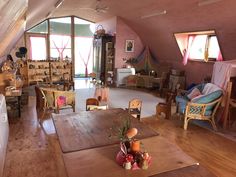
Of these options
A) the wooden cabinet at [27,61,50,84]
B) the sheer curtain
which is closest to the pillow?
the sheer curtain

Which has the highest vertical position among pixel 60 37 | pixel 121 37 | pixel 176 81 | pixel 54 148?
pixel 60 37

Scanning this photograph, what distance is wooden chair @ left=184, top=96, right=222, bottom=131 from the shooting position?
4.33m

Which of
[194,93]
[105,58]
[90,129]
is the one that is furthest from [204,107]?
[105,58]

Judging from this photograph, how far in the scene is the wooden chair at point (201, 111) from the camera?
170 inches

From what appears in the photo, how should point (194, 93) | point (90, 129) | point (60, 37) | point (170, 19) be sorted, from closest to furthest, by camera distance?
point (90, 129) → point (194, 93) → point (170, 19) → point (60, 37)

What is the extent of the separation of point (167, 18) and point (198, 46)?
5.50 ft

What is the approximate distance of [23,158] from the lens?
10.2 feet

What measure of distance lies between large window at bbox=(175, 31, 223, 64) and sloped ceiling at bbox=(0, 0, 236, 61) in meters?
0.28

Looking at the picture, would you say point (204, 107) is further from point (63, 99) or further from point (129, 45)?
point (129, 45)

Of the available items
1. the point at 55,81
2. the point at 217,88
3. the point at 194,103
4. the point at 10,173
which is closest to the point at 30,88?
the point at 55,81

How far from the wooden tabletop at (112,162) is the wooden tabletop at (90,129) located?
0.13 metres

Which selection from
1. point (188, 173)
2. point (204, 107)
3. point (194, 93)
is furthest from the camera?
point (194, 93)

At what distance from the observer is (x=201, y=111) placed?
14.3 ft

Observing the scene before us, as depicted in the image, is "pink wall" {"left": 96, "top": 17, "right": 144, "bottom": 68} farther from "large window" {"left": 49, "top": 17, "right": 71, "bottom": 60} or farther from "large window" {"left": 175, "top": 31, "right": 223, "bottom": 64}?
"large window" {"left": 49, "top": 17, "right": 71, "bottom": 60}
